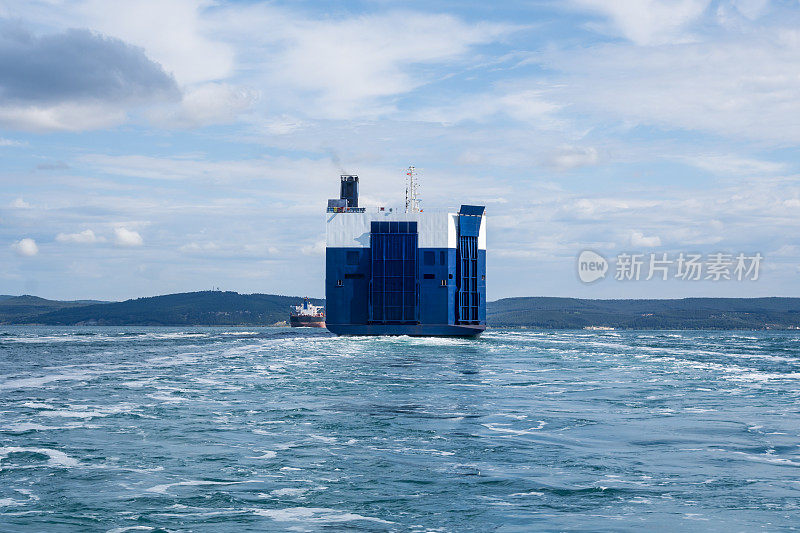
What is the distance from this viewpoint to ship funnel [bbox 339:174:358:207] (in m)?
80.1

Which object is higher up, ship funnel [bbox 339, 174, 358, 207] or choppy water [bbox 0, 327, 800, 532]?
ship funnel [bbox 339, 174, 358, 207]

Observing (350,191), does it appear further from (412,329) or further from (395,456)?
(395,456)

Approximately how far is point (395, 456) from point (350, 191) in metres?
66.9

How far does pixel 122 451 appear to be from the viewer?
1535cm

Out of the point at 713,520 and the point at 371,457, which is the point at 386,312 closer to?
the point at 371,457

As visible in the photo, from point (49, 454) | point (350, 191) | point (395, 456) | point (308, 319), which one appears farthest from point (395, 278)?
point (308, 319)

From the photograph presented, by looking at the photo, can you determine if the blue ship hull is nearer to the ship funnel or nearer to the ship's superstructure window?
the ship's superstructure window

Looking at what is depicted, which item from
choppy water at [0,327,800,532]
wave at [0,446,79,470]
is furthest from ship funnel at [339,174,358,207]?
wave at [0,446,79,470]

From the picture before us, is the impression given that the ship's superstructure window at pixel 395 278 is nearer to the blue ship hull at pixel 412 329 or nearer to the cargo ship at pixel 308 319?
the blue ship hull at pixel 412 329

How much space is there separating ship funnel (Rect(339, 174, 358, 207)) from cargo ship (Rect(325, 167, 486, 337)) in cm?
473

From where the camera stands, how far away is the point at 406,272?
70938mm

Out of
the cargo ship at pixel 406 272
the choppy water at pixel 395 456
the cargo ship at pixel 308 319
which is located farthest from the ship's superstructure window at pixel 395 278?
the cargo ship at pixel 308 319

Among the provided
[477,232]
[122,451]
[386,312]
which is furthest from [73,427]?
[477,232]

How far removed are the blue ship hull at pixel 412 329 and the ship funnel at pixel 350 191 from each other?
1451 cm
